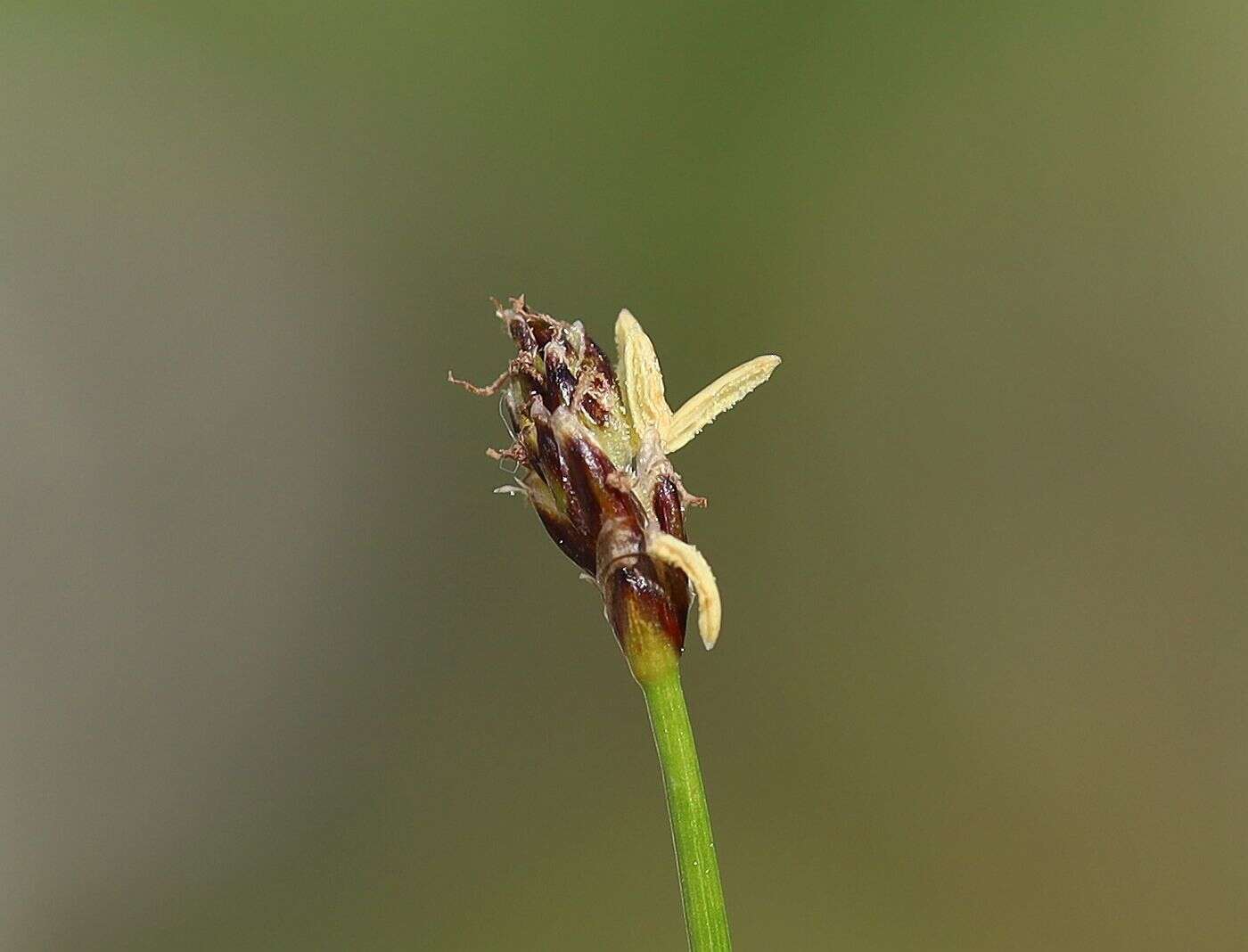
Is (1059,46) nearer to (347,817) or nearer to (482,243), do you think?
(482,243)

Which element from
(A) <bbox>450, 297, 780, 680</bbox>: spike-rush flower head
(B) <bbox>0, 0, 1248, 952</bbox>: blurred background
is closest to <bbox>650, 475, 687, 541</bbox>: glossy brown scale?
(A) <bbox>450, 297, 780, 680</bbox>: spike-rush flower head

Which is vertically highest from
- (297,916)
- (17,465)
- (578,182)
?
(578,182)

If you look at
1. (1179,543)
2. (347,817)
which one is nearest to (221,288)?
(347,817)

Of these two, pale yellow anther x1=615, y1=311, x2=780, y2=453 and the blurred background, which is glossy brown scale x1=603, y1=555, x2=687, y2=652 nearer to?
pale yellow anther x1=615, y1=311, x2=780, y2=453

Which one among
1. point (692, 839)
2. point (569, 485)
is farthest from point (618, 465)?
point (692, 839)

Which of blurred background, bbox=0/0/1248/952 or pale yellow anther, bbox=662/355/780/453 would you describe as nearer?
pale yellow anther, bbox=662/355/780/453

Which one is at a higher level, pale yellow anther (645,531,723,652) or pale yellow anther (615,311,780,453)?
pale yellow anther (615,311,780,453)

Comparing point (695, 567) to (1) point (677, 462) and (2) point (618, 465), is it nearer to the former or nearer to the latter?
(2) point (618, 465)
